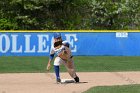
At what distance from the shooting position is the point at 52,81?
637 inches

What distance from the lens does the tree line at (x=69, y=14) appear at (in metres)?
37.4

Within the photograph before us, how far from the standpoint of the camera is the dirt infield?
13961 millimetres

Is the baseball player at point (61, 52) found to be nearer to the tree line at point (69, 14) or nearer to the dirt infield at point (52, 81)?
the dirt infield at point (52, 81)

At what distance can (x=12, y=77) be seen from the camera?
57.0 feet

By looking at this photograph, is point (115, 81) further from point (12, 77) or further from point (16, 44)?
point (16, 44)

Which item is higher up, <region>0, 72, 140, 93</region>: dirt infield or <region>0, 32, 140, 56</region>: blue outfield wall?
<region>0, 72, 140, 93</region>: dirt infield

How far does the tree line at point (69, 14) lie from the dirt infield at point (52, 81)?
19.0 m

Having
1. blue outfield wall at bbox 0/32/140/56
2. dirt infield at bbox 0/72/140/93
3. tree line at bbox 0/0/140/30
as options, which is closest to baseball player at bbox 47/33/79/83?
dirt infield at bbox 0/72/140/93

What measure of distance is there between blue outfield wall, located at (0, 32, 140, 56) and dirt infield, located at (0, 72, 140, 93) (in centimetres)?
1130

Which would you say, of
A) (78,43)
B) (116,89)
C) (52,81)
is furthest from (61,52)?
(78,43)

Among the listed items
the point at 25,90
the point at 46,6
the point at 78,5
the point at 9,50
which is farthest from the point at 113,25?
the point at 25,90

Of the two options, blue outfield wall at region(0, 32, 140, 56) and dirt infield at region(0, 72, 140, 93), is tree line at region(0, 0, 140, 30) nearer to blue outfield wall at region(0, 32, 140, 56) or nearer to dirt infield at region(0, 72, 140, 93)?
blue outfield wall at region(0, 32, 140, 56)

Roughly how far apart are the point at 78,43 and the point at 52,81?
1428cm

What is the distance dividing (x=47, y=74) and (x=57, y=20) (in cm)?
2131
